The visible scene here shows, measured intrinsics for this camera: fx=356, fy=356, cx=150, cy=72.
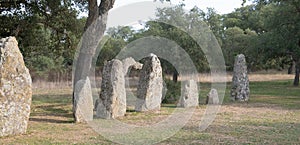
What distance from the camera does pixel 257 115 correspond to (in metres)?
13.2

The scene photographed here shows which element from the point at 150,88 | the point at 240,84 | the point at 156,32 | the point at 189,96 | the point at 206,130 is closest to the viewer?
the point at 206,130

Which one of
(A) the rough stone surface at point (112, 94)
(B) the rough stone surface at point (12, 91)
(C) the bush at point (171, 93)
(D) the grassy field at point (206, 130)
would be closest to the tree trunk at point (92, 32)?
(A) the rough stone surface at point (112, 94)

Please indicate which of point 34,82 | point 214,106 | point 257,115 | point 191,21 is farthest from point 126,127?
point 191,21

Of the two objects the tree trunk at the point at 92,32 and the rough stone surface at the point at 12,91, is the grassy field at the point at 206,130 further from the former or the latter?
the tree trunk at the point at 92,32

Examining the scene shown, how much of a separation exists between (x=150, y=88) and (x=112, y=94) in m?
2.77

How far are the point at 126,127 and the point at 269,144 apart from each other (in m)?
4.27

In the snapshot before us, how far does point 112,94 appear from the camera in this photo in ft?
41.7

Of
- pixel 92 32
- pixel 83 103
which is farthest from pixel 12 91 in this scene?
pixel 92 32

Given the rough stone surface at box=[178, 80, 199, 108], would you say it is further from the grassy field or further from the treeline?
the treeline

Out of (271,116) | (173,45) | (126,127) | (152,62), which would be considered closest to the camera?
(126,127)

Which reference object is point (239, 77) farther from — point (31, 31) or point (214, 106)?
point (31, 31)

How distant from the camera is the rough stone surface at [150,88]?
14.8m

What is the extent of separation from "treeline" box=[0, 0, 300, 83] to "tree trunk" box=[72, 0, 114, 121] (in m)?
3.25

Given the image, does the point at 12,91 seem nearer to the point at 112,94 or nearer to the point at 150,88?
the point at 112,94
